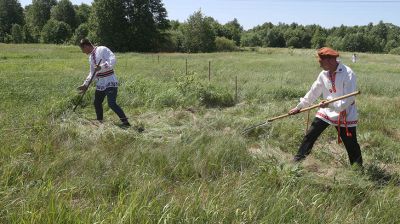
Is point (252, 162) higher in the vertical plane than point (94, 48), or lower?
lower

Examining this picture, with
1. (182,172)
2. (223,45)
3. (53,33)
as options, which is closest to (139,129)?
(182,172)

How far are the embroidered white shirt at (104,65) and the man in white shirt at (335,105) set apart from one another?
319cm

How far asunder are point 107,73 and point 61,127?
1.44m

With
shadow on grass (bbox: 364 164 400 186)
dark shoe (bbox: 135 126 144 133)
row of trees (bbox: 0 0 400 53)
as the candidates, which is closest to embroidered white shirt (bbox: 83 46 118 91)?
dark shoe (bbox: 135 126 144 133)

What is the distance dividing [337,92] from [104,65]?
3669 mm

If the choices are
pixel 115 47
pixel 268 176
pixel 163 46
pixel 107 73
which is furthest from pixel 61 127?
pixel 163 46

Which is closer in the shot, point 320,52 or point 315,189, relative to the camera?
point 315,189

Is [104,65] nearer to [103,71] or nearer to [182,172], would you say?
[103,71]

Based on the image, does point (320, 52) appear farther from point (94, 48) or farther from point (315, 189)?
point (94, 48)

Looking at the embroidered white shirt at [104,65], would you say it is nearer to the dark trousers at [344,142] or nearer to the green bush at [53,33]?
the dark trousers at [344,142]

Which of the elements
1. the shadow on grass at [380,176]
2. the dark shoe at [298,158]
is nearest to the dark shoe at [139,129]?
the dark shoe at [298,158]

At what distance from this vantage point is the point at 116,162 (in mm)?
4109

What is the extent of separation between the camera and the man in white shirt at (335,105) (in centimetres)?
431

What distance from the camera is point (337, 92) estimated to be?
14.5 feet
